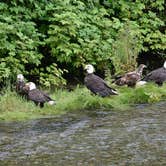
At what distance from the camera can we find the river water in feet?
28.1

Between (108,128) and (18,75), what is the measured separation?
12.6 feet

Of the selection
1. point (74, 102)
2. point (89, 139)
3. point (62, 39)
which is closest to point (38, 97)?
point (74, 102)

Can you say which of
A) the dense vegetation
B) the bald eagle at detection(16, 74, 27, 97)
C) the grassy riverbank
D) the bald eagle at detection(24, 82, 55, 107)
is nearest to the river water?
the grassy riverbank

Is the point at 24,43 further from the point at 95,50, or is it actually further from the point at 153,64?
the point at 153,64

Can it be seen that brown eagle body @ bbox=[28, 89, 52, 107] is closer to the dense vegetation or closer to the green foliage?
the dense vegetation

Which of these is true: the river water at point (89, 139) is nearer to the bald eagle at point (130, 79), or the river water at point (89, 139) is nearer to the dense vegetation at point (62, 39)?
the bald eagle at point (130, 79)

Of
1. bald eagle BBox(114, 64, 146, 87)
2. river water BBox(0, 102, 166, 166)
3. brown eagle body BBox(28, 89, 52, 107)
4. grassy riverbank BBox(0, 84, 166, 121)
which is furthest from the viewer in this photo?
bald eagle BBox(114, 64, 146, 87)

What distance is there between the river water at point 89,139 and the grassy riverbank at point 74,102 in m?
0.39

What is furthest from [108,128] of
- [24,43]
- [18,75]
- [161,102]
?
[24,43]

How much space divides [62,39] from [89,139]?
20.0ft

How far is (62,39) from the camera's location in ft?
50.7

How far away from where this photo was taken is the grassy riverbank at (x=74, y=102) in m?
12.0

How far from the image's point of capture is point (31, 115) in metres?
11.9

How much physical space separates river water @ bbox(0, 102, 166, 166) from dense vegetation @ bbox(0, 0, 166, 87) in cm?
325
